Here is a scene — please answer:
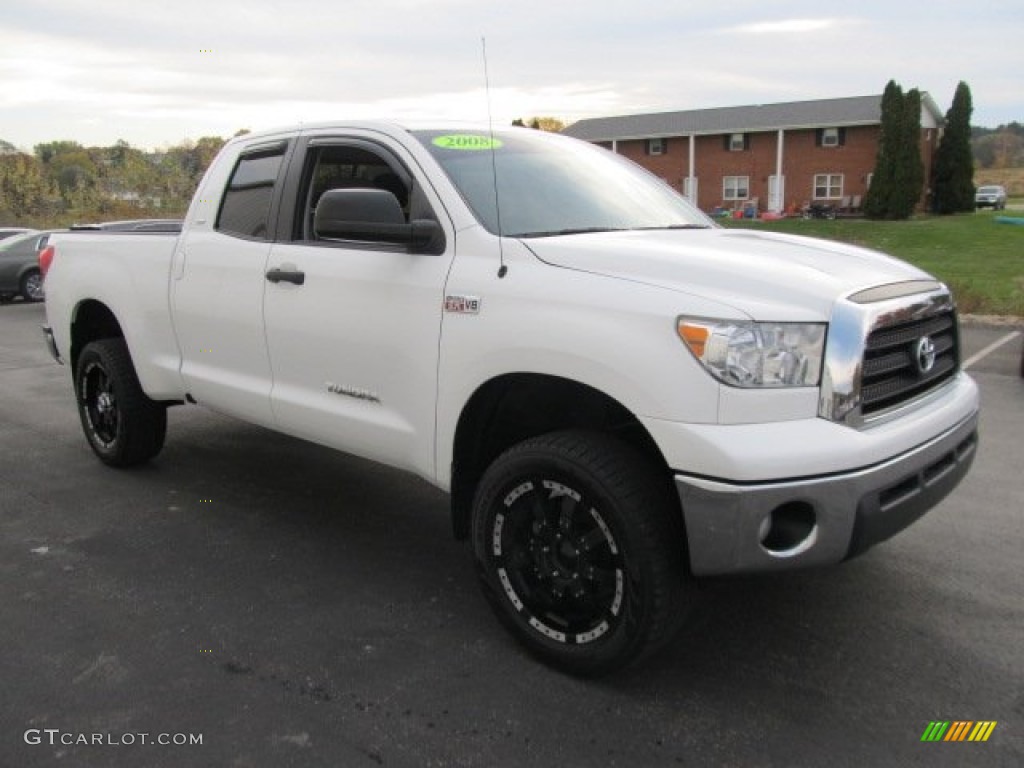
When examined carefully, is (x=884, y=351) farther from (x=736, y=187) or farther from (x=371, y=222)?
(x=736, y=187)

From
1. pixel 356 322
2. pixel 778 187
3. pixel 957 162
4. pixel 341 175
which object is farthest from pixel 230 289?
pixel 957 162

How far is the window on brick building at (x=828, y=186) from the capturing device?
173ft

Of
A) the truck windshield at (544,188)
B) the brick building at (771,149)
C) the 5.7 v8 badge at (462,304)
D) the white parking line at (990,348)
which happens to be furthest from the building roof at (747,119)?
the 5.7 v8 badge at (462,304)

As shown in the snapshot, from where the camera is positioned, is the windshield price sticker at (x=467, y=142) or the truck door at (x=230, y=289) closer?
the windshield price sticker at (x=467, y=142)

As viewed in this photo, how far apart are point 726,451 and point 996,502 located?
9.96ft

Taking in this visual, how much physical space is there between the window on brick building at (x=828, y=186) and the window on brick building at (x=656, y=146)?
973 cm

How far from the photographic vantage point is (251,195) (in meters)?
4.67

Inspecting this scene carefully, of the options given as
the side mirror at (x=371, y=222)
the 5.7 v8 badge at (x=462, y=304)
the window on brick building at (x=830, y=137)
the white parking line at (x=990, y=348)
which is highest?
the window on brick building at (x=830, y=137)

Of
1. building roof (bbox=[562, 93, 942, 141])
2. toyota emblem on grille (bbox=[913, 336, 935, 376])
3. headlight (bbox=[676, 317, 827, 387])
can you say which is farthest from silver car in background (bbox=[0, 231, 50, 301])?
building roof (bbox=[562, 93, 942, 141])

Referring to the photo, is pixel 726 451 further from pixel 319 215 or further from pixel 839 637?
pixel 319 215

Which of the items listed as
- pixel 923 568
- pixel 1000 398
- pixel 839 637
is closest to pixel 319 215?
pixel 839 637

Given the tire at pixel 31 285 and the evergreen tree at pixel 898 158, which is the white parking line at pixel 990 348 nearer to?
the tire at pixel 31 285

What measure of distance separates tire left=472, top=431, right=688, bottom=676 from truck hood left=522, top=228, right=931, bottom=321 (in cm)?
59

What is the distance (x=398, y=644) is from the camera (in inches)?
137
